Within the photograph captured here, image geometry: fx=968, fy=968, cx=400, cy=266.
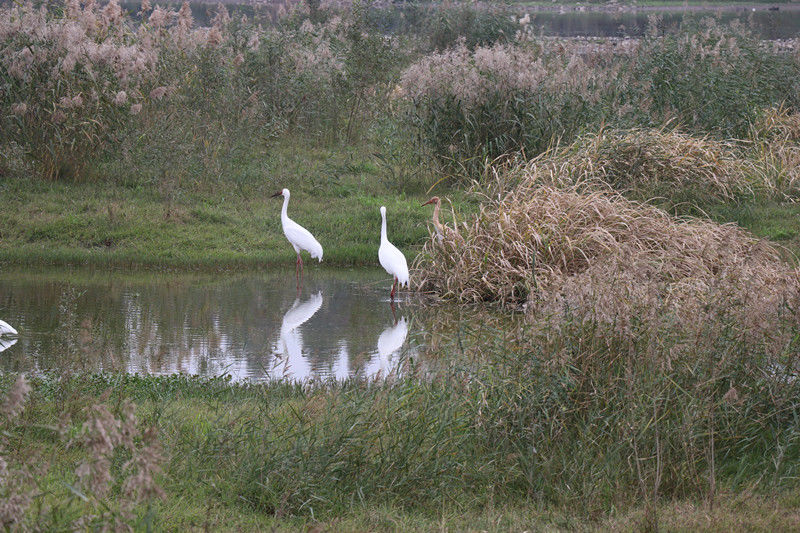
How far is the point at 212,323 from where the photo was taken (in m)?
10.2

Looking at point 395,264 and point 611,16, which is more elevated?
point 611,16

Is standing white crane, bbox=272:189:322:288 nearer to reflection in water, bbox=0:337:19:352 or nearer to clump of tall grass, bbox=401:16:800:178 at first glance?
clump of tall grass, bbox=401:16:800:178

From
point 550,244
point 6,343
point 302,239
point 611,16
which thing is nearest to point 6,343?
point 6,343

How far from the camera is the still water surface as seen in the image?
827 centimetres

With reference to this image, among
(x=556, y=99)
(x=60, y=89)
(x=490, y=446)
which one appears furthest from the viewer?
(x=556, y=99)

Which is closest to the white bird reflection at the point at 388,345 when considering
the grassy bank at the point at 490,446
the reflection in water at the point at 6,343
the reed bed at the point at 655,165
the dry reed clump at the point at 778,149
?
the grassy bank at the point at 490,446

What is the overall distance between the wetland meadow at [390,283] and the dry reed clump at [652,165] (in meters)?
0.06

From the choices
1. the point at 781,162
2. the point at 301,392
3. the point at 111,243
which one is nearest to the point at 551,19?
the point at 781,162

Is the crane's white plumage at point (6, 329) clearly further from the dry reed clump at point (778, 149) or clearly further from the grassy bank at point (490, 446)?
the dry reed clump at point (778, 149)

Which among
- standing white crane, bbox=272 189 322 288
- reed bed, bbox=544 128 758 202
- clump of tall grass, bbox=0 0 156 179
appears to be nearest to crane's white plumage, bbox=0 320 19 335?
standing white crane, bbox=272 189 322 288

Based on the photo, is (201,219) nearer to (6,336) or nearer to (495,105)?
(495,105)

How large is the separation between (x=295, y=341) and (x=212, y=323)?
1.16 meters

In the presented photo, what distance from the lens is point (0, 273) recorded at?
40.5 feet

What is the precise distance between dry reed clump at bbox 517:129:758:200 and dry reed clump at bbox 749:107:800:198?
115 centimetres
